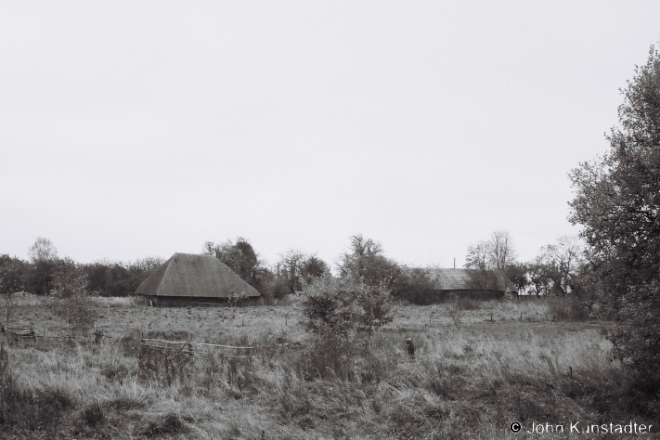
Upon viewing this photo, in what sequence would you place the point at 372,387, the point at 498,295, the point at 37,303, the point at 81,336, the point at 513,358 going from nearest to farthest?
the point at 372,387, the point at 513,358, the point at 81,336, the point at 37,303, the point at 498,295

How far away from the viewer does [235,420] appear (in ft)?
27.8

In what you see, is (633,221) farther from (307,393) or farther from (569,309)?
(569,309)

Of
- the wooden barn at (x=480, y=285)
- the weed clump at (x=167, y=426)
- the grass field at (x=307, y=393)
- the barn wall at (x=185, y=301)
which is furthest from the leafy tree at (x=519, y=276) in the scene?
the weed clump at (x=167, y=426)

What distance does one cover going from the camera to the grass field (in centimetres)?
828

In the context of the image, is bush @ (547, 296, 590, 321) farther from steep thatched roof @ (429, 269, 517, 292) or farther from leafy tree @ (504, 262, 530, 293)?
leafy tree @ (504, 262, 530, 293)

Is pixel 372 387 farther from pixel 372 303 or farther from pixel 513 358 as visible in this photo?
pixel 372 303

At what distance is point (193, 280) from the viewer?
4584 cm

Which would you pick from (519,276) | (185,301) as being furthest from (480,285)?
(185,301)

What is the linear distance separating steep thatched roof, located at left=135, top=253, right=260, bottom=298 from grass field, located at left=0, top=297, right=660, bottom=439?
30738 mm

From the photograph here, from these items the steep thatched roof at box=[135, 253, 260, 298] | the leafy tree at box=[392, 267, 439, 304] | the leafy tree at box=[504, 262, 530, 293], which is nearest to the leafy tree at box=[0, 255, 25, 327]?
the steep thatched roof at box=[135, 253, 260, 298]

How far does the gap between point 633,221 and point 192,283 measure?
40684mm

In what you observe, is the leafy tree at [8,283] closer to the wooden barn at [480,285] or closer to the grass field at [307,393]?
the grass field at [307,393]

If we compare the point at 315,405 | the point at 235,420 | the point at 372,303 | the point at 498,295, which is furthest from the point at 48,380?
the point at 498,295

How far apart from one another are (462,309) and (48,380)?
106ft
